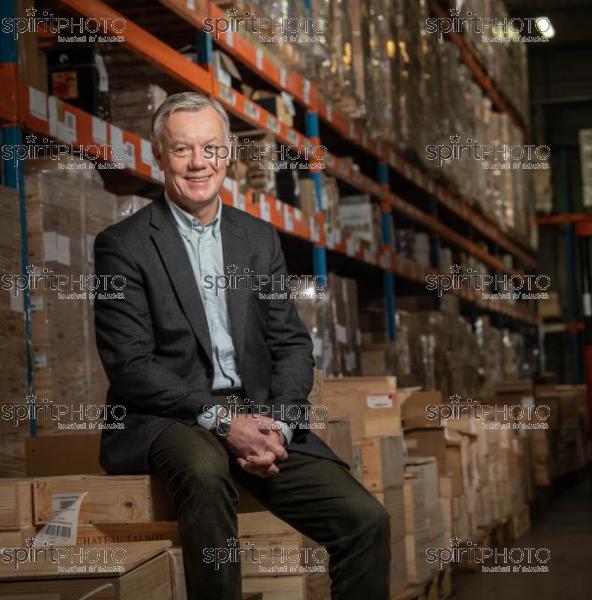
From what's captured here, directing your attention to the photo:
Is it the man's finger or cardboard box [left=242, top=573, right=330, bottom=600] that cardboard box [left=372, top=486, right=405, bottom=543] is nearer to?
cardboard box [left=242, top=573, right=330, bottom=600]

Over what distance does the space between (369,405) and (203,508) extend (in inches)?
99.9

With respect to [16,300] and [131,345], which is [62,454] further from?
[131,345]

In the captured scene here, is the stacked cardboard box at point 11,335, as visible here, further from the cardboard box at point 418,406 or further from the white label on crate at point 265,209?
the cardboard box at point 418,406

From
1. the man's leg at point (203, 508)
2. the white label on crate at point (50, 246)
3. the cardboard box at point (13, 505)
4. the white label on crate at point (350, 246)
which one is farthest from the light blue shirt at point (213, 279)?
the white label on crate at point (350, 246)

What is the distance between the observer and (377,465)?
512cm

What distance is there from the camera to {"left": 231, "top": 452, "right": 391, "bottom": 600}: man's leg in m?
3.33

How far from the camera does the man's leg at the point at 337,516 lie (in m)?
3.33

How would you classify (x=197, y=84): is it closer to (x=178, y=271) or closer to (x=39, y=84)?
(x=39, y=84)

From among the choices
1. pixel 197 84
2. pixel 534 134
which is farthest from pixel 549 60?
pixel 197 84

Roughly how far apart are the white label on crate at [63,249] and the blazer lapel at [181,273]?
3.46 feet

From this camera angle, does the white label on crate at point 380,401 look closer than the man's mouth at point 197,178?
No

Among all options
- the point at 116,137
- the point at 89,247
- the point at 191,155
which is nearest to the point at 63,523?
the point at 191,155

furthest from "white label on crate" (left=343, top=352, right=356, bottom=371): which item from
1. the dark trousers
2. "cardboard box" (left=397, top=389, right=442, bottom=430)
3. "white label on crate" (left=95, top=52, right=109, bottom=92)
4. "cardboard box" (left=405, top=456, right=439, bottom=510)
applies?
the dark trousers

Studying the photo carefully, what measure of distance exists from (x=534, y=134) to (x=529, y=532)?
12742 millimetres
